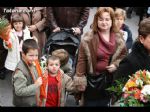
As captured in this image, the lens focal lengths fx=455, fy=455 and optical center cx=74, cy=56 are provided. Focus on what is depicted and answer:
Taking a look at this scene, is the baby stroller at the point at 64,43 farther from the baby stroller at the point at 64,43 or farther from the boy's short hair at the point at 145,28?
the boy's short hair at the point at 145,28

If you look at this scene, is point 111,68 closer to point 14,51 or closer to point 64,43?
point 64,43

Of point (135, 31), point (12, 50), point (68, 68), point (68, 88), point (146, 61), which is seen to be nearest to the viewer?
point (146, 61)

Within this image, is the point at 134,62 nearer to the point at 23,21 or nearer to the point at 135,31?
the point at 23,21

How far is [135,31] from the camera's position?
10.7 meters

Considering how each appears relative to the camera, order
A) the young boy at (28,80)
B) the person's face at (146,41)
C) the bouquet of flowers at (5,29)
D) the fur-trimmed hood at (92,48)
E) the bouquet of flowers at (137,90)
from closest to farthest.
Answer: the bouquet of flowers at (137,90)
the person's face at (146,41)
the young boy at (28,80)
the fur-trimmed hood at (92,48)
the bouquet of flowers at (5,29)

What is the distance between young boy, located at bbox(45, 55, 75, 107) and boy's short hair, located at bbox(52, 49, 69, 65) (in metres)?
0.44

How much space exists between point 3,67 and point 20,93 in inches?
89.6

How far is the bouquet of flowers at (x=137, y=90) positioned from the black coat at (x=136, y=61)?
35 cm

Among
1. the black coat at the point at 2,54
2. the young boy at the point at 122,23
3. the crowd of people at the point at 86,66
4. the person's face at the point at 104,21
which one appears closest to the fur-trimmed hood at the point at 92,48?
the crowd of people at the point at 86,66

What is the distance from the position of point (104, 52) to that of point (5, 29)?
172cm

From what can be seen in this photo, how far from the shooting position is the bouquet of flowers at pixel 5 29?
6866mm

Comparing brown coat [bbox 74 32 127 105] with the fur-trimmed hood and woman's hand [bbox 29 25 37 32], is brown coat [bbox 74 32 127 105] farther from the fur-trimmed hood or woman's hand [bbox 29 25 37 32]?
woman's hand [bbox 29 25 37 32]

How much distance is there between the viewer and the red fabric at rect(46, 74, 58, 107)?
231 inches
